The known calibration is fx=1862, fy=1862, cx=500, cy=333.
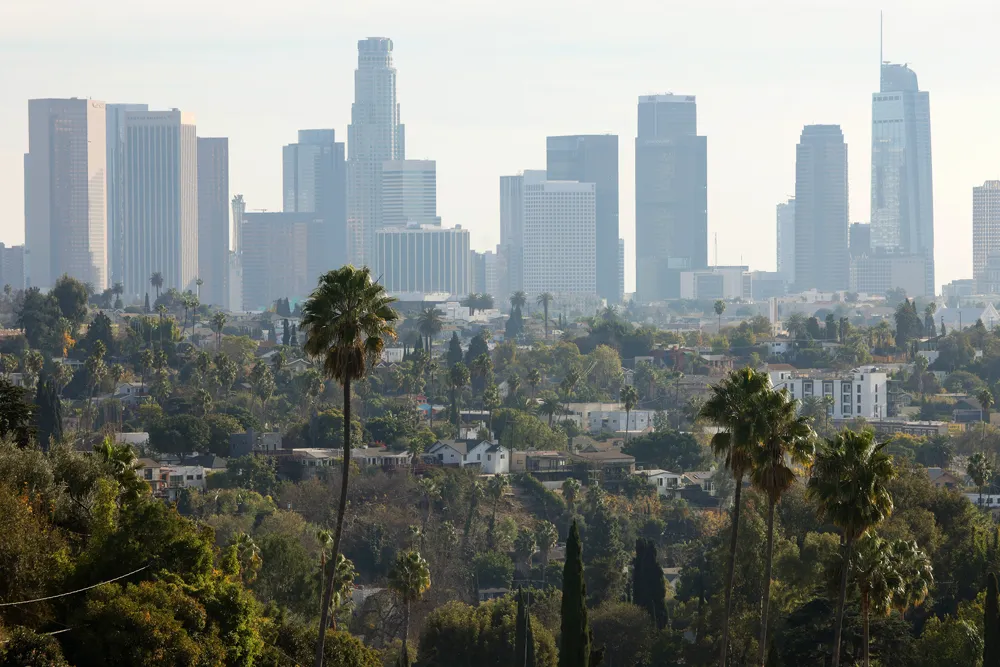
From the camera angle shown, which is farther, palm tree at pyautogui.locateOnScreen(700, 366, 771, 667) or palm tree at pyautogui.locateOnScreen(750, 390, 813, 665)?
palm tree at pyautogui.locateOnScreen(700, 366, 771, 667)

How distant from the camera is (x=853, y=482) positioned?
39.6m

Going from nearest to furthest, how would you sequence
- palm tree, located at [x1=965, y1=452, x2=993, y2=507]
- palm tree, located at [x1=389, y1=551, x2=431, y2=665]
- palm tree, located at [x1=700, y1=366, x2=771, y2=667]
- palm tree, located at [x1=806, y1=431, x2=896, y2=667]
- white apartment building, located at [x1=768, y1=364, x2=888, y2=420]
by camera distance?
1. palm tree, located at [x1=806, y1=431, x2=896, y2=667]
2. palm tree, located at [x1=700, y1=366, x2=771, y2=667]
3. palm tree, located at [x1=389, y1=551, x2=431, y2=665]
4. palm tree, located at [x1=965, y1=452, x2=993, y2=507]
5. white apartment building, located at [x1=768, y1=364, x2=888, y2=420]

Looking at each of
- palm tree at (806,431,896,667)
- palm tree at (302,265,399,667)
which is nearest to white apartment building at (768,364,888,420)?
palm tree at (806,431,896,667)

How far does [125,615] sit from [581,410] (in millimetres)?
120778

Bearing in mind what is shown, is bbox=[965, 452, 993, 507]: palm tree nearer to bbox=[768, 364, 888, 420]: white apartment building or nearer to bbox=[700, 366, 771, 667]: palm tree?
bbox=[700, 366, 771, 667]: palm tree

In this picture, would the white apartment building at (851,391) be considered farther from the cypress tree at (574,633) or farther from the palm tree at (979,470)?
the cypress tree at (574,633)

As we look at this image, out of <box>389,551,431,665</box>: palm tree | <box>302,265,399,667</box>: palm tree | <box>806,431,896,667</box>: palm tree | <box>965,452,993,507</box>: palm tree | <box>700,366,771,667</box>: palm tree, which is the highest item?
<box>302,265,399,667</box>: palm tree

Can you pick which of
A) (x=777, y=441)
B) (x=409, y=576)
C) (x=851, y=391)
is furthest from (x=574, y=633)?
(x=851, y=391)

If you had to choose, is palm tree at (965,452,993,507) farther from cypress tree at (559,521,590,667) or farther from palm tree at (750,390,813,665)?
palm tree at (750,390,813,665)

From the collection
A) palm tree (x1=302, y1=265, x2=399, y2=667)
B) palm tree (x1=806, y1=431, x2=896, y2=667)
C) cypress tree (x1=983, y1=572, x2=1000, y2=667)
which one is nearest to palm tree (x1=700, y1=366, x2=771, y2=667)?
palm tree (x1=806, y1=431, x2=896, y2=667)

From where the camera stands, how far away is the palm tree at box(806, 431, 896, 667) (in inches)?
1558

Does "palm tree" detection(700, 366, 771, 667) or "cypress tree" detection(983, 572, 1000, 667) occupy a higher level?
"palm tree" detection(700, 366, 771, 667)

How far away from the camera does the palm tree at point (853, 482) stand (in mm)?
39562

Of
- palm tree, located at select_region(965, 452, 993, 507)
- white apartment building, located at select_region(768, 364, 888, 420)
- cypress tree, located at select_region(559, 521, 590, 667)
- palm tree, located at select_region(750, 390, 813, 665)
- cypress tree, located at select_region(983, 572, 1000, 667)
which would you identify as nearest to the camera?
palm tree, located at select_region(750, 390, 813, 665)
